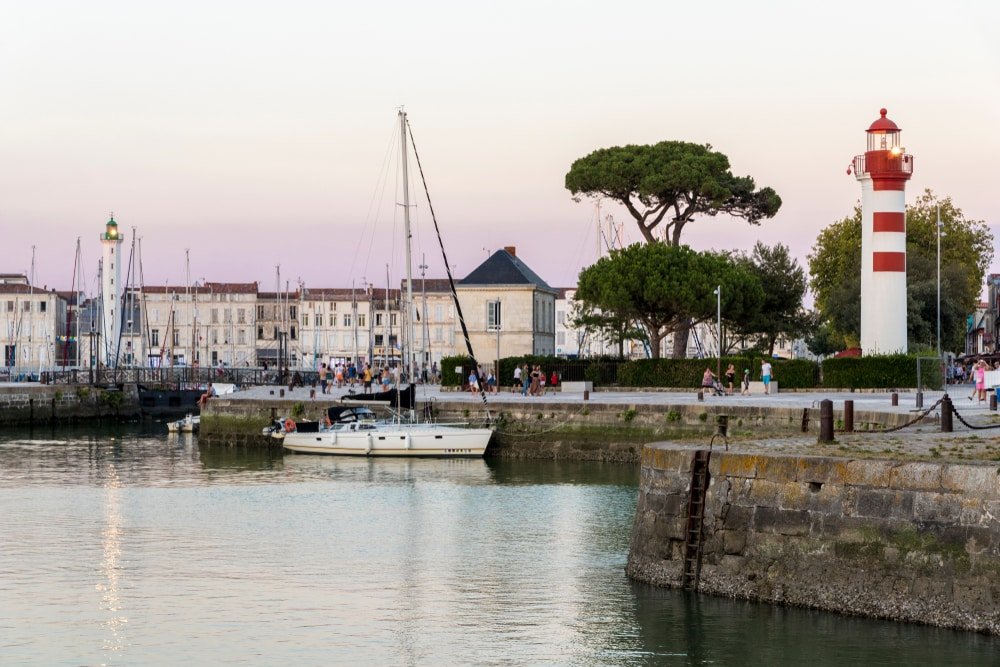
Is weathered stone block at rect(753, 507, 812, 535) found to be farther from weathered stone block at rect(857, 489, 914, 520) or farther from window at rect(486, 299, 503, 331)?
window at rect(486, 299, 503, 331)

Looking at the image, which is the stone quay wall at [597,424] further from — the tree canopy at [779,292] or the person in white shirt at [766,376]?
the tree canopy at [779,292]

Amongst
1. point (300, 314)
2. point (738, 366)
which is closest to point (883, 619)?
point (738, 366)

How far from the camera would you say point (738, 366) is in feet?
190

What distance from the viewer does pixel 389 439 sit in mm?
46438

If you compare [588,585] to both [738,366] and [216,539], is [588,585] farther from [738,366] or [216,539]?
[738,366]

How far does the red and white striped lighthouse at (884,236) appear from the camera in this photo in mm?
55938

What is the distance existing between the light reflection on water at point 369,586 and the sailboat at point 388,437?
6.56 metres

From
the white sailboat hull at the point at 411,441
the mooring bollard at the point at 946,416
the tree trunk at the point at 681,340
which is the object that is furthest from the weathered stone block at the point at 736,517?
the tree trunk at the point at 681,340

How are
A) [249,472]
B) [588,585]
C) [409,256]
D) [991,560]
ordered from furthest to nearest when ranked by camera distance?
1. [409,256]
2. [249,472]
3. [588,585]
4. [991,560]

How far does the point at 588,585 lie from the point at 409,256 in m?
28.6

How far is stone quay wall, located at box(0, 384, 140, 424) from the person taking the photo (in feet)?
228

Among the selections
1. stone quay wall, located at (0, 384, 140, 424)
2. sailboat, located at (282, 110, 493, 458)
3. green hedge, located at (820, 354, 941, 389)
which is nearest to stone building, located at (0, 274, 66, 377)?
stone quay wall, located at (0, 384, 140, 424)

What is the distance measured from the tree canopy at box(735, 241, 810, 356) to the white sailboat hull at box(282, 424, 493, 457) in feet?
92.8

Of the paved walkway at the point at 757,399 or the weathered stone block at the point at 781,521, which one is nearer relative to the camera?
the weathered stone block at the point at 781,521
